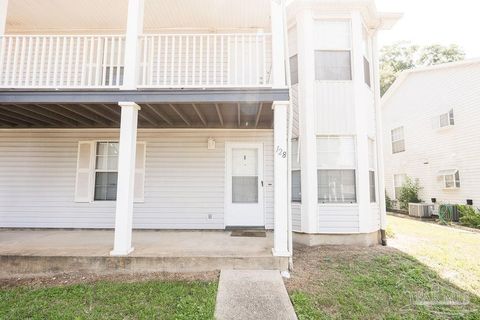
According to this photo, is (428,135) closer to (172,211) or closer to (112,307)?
(172,211)

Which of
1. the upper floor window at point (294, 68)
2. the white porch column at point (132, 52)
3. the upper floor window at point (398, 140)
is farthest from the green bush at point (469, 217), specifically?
the white porch column at point (132, 52)

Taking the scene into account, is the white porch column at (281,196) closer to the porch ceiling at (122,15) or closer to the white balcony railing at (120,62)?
the white balcony railing at (120,62)

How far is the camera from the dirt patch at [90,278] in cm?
411

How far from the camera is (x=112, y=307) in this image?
3381 millimetres

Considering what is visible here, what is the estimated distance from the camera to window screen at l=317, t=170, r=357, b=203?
6152 millimetres

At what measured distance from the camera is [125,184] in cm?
450

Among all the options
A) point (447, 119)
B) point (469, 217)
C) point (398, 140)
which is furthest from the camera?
point (398, 140)

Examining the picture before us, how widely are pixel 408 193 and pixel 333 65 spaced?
8704mm

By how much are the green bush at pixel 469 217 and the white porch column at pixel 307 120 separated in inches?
264

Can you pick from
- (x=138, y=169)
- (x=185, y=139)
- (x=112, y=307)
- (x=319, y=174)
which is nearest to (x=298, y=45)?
(x=319, y=174)

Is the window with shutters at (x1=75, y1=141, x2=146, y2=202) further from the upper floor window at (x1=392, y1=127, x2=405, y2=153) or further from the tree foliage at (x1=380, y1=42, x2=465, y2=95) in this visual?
the tree foliage at (x1=380, y1=42, x2=465, y2=95)

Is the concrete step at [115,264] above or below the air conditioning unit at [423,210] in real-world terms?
below

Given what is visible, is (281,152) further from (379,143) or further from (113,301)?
(379,143)

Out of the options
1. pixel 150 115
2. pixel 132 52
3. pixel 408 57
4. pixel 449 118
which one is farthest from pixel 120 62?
pixel 408 57
